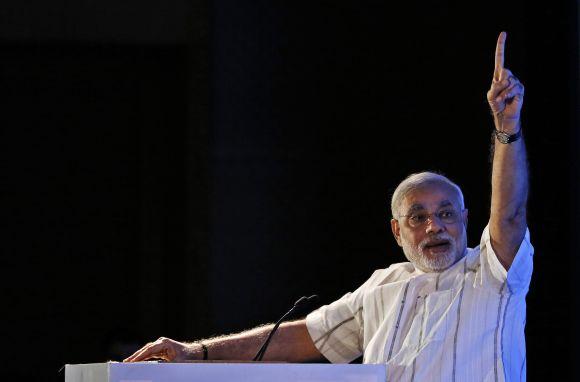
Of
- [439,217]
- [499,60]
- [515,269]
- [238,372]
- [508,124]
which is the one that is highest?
[499,60]

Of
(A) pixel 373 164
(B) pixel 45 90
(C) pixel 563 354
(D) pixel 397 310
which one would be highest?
(B) pixel 45 90

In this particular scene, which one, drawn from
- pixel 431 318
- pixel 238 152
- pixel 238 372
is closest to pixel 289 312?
pixel 238 372

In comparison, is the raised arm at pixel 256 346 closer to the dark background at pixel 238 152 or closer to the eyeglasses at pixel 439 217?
the eyeglasses at pixel 439 217

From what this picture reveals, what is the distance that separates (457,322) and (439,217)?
32cm

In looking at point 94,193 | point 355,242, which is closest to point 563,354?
point 355,242

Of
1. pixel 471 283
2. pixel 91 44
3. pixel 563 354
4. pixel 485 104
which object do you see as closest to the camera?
pixel 471 283

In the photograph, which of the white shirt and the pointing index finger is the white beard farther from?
the pointing index finger

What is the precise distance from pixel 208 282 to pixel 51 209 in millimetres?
1099

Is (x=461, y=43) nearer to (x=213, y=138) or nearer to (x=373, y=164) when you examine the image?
(x=373, y=164)

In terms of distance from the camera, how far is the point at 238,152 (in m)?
4.93

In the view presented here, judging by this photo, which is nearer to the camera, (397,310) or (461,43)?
(397,310)

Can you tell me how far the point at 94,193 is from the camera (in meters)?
5.56

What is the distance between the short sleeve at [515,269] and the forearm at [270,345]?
0.63 metres

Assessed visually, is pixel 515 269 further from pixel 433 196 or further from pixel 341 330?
pixel 341 330
